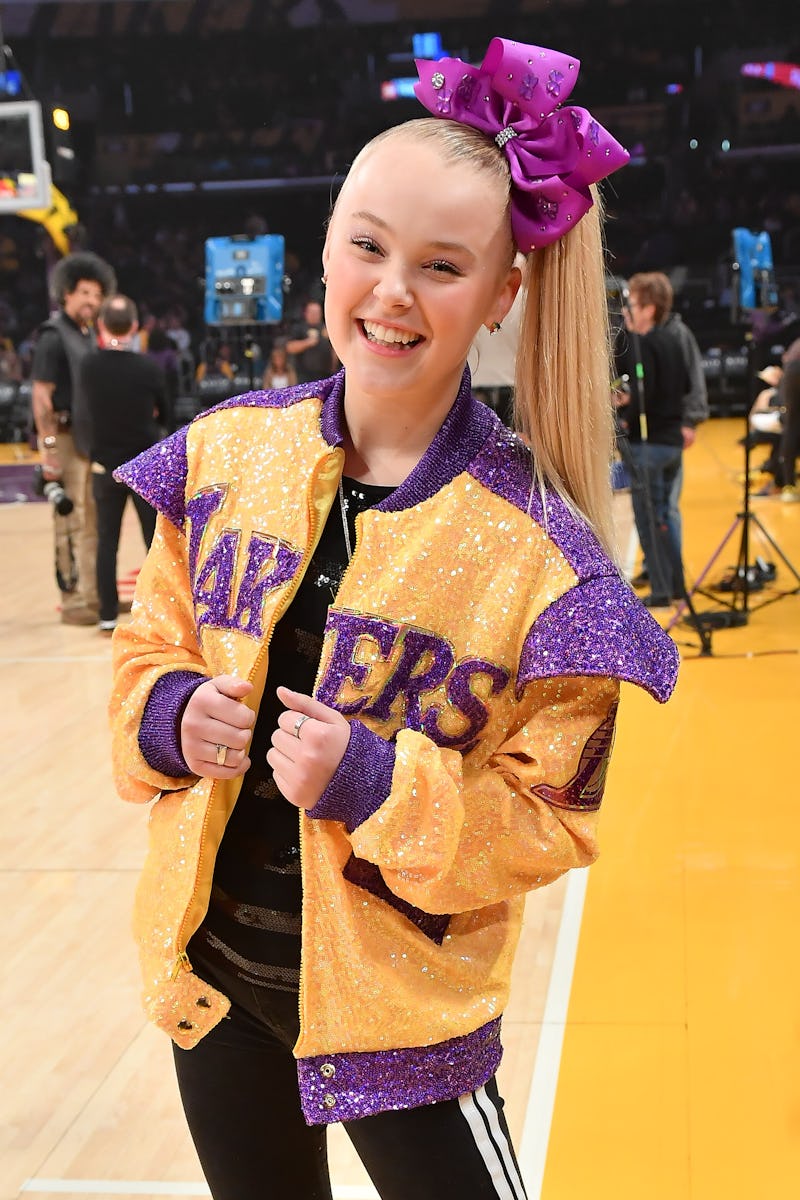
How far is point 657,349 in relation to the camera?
6.05m

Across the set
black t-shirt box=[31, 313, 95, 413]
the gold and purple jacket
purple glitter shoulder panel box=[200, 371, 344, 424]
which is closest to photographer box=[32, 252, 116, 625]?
black t-shirt box=[31, 313, 95, 413]

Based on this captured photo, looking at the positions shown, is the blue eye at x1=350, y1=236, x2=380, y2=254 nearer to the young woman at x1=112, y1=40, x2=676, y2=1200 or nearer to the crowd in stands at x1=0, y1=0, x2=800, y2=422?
the young woman at x1=112, y1=40, x2=676, y2=1200

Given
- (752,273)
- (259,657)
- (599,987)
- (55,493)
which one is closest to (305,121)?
(752,273)

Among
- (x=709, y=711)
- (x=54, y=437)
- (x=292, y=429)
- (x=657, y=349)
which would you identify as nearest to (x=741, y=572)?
(x=657, y=349)

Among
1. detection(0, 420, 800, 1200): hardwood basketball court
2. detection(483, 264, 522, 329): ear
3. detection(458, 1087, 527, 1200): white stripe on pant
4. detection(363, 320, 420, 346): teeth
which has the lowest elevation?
detection(0, 420, 800, 1200): hardwood basketball court

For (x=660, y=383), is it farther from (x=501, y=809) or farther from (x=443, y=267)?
(x=501, y=809)

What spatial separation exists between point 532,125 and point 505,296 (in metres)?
0.15

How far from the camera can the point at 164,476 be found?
4.16ft

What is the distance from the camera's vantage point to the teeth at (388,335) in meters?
1.15

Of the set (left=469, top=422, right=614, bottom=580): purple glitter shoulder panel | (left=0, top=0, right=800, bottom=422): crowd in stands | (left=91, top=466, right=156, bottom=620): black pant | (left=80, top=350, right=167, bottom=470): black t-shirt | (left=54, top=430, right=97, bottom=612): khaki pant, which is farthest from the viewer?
(left=0, top=0, right=800, bottom=422): crowd in stands

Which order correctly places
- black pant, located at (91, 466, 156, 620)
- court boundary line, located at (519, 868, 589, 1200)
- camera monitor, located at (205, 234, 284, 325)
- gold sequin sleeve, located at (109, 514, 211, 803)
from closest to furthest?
gold sequin sleeve, located at (109, 514, 211, 803) → court boundary line, located at (519, 868, 589, 1200) → black pant, located at (91, 466, 156, 620) → camera monitor, located at (205, 234, 284, 325)

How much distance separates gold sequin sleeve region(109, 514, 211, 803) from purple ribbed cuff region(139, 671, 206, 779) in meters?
0.02

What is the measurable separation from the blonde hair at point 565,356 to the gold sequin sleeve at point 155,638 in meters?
0.37

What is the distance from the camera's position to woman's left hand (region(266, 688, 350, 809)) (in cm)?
103
